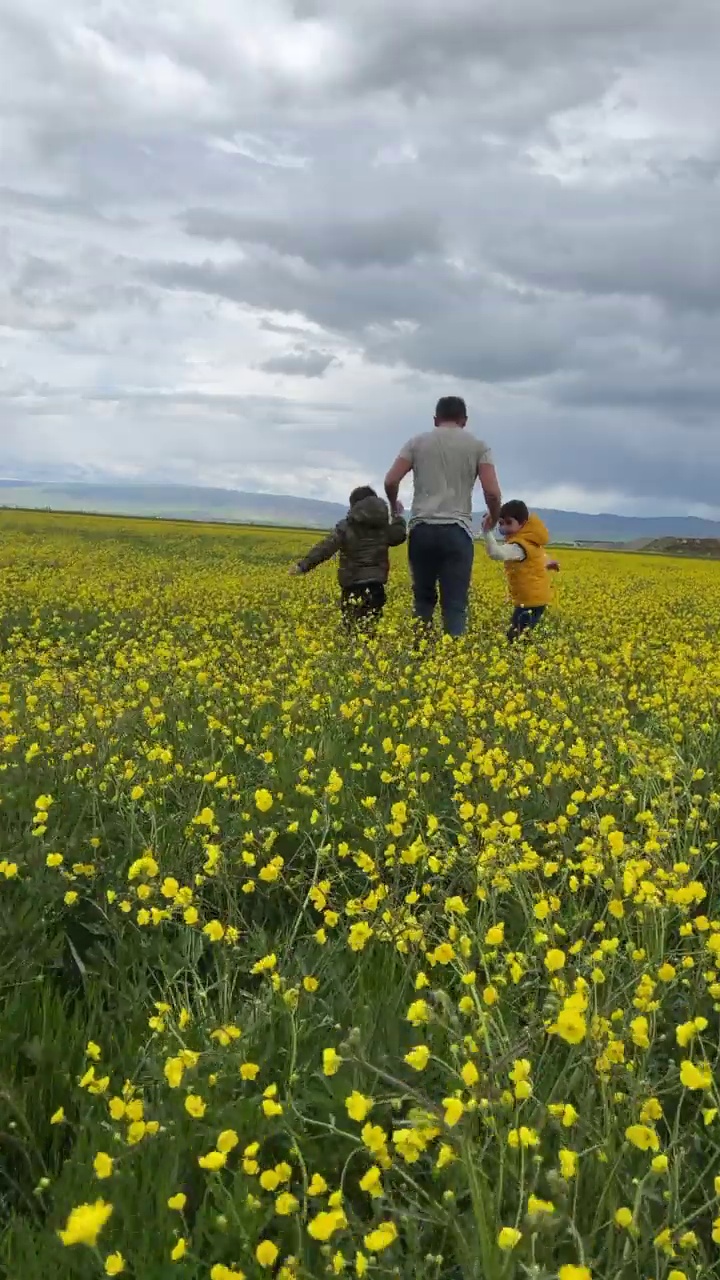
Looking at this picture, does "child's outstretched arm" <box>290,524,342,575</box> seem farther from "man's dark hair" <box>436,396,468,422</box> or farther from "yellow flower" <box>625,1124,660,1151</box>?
"yellow flower" <box>625,1124,660,1151</box>

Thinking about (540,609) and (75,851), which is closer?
(75,851)

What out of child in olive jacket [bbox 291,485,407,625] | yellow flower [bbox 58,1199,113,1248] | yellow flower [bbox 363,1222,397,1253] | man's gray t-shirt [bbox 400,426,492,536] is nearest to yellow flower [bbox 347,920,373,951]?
yellow flower [bbox 363,1222,397,1253]

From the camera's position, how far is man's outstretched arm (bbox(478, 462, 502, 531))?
8.43 metres

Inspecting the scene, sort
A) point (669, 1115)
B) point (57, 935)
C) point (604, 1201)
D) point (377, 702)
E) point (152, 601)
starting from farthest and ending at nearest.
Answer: point (152, 601)
point (377, 702)
point (57, 935)
point (669, 1115)
point (604, 1201)

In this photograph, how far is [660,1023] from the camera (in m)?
2.48

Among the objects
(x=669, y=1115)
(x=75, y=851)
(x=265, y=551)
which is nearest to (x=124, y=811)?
(x=75, y=851)

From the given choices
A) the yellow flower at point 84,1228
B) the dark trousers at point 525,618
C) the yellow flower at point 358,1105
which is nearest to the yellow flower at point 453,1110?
the yellow flower at point 358,1105

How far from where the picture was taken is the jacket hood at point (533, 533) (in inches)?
376

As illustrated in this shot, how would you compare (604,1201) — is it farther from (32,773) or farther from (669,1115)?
(32,773)

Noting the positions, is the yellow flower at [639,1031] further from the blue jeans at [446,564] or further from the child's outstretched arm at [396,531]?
the child's outstretched arm at [396,531]

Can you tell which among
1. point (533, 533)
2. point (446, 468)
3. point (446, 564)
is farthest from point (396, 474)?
point (533, 533)

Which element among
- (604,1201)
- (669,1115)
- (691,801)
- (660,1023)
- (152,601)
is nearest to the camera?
(604,1201)

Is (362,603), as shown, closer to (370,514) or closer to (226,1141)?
(370,514)

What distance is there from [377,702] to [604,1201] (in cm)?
431
